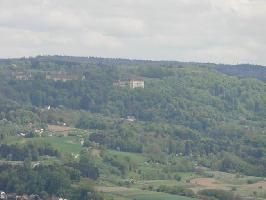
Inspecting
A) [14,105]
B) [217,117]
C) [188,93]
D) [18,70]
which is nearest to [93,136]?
[14,105]

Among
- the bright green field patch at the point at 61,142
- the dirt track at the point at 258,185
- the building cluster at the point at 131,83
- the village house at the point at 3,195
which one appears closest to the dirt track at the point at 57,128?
the bright green field patch at the point at 61,142

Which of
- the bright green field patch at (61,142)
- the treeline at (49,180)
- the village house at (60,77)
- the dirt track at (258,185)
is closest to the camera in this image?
the treeline at (49,180)

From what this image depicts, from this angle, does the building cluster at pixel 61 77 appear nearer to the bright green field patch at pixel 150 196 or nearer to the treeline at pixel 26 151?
the treeline at pixel 26 151

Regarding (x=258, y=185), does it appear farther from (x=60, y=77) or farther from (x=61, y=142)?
(x=60, y=77)

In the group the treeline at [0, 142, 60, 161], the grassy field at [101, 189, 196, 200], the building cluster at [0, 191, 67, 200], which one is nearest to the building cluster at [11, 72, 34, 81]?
the treeline at [0, 142, 60, 161]

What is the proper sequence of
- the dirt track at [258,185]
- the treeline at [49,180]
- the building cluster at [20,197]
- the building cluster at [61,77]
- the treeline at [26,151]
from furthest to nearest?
1. the building cluster at [61,77]
2. the treeline at [26,151]
3. the dirt track at [258,185]
4. the treeline at [49,180]
5. the building cluster at [20,197]

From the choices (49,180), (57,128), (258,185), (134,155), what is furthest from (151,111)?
(49,180)

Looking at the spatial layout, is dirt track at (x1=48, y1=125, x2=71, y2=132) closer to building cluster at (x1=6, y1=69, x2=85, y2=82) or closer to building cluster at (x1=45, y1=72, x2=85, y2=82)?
building cluster at (x1=45, y1=72, x2=85, y2=82)

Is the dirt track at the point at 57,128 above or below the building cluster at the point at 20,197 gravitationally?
above

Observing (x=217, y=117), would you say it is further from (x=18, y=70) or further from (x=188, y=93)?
(x=18, y=70)
